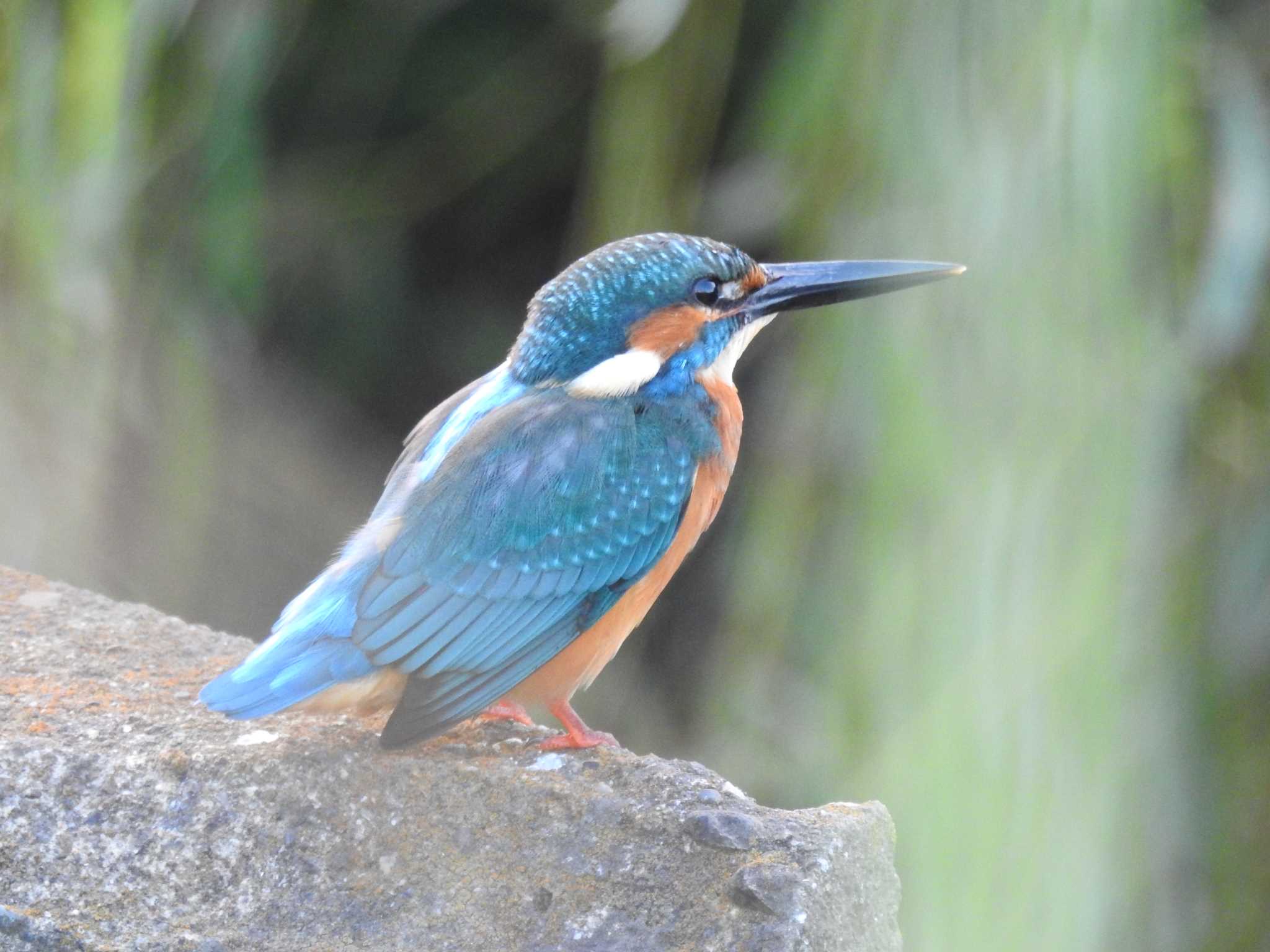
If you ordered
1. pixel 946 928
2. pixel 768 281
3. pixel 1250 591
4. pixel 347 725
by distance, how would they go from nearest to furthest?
pixel 946 928
pixel 347 725
pixel 1250 591
pixel 768 281

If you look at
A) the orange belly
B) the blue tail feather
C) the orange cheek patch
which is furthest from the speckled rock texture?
the orange cheek patch

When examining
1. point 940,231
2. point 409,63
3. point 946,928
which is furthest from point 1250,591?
point 409,63

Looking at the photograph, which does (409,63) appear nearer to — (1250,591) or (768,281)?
(768,281)

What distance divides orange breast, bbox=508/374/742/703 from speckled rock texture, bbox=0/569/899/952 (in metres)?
0.32

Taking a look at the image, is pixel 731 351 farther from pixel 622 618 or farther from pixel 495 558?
pixel 495 558

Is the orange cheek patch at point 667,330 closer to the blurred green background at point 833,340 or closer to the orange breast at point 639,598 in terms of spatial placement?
the orange breast at point 639,598

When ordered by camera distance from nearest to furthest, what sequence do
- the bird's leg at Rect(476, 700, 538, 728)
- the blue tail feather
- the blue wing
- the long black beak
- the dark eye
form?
the blue tail feather < the blue wing < the long black beak < the bird's leg at Rect(476, 700, 538, 728) < the dark eye

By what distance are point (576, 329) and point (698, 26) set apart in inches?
26.2

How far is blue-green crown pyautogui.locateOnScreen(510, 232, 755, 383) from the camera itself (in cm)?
264

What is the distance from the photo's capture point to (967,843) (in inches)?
67.2

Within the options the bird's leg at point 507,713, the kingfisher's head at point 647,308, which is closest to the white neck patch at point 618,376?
the kingfisher's head at point 647,308

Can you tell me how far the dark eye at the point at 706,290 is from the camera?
271cm

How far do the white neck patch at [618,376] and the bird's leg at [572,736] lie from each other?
53 centimetres

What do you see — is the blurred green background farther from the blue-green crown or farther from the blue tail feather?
the blue tail feather
